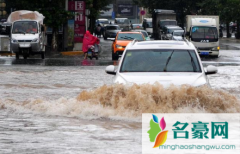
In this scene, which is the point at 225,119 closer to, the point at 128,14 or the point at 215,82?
the point at 215,82

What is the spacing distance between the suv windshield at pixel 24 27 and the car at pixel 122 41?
4.36 metres

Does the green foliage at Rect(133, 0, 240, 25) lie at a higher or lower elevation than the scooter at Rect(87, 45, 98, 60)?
lower

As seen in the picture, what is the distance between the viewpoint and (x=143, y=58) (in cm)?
1342

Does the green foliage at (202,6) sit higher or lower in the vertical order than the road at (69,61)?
lower

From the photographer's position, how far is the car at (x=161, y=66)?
1238cm

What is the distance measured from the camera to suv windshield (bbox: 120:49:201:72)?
516 inches

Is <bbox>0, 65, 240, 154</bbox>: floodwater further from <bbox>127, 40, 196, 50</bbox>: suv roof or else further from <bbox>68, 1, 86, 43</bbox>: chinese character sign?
<bbox>68, 1, 86, 43</bbox>: chinese character sign

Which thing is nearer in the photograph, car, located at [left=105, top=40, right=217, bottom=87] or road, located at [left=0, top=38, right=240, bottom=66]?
car, located at [left=105, top=40, right=217, bottom=87]

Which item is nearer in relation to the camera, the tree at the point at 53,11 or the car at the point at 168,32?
the tree at the point at 53,11

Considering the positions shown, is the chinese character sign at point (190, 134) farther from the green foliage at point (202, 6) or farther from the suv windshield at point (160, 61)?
the green foliage at point (202, 6)

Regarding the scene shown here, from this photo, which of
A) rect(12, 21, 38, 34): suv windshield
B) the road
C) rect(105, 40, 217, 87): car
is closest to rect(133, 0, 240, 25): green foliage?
the road

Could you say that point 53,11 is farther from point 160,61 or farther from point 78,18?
point 160,61

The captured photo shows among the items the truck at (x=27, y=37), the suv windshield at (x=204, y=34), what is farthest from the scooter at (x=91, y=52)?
the suv windshield at (x=204, y=34)

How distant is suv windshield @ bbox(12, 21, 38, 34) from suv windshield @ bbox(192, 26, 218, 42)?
34.5 feet
